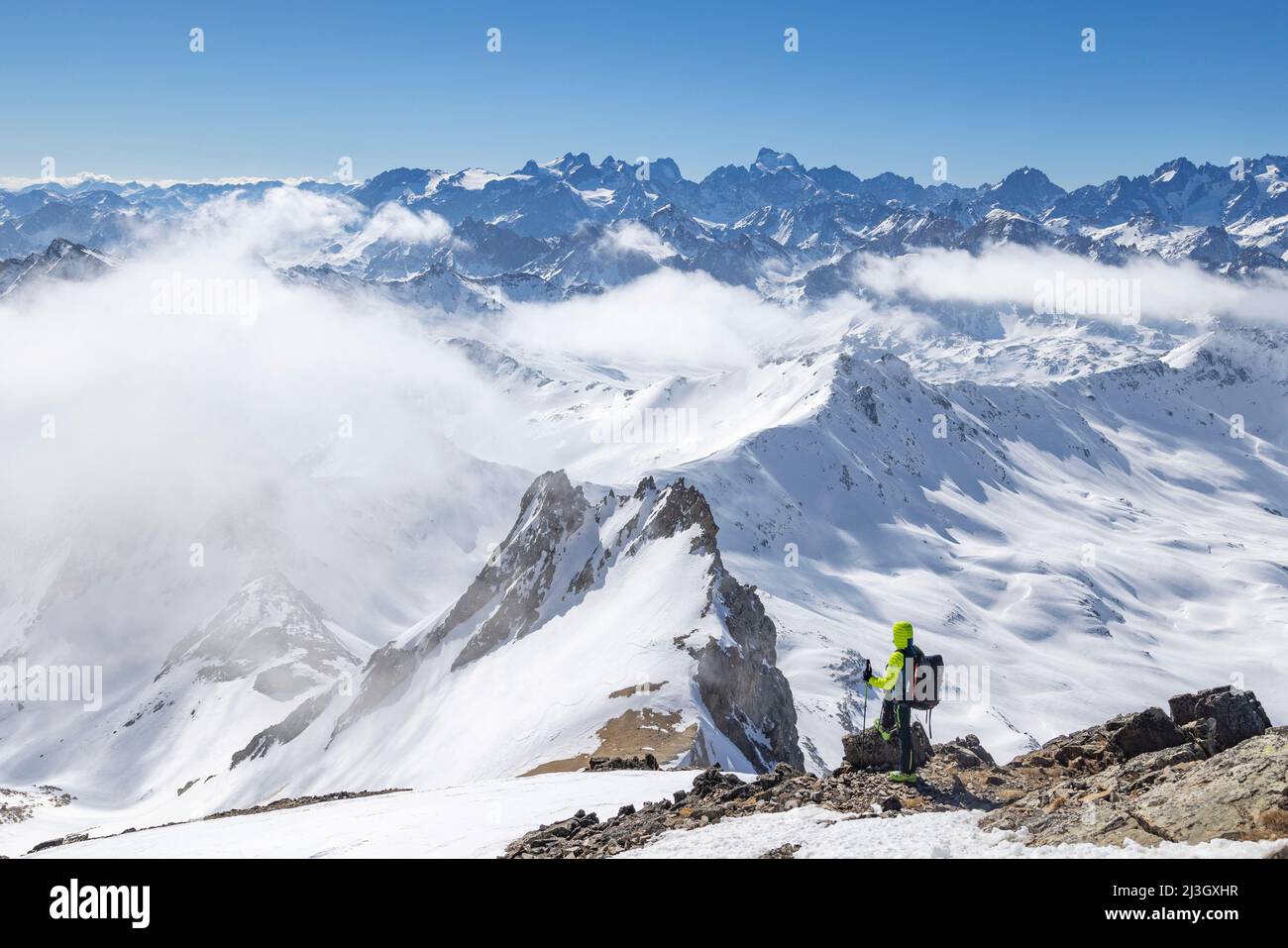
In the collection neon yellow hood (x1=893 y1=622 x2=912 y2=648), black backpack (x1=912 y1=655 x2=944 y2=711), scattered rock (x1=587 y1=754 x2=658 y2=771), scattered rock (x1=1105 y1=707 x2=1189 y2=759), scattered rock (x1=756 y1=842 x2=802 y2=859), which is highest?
neon yellow hood (x1=893 y1=622 x2=912 y2=648)

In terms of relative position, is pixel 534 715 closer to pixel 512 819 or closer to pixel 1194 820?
pixel 512 819

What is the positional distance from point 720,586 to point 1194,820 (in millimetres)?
54261

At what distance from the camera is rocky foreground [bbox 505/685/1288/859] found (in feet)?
38.6

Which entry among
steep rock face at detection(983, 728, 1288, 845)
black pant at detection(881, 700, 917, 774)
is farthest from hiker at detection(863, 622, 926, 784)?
steep rock face at detection(983, 728, 1288, 845)

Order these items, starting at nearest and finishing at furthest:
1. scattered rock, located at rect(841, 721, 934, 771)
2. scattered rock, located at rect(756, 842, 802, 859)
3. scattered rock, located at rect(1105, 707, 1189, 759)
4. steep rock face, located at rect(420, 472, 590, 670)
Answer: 1. scattered rock, located at rect(756, 842, 802, 859)
2. scattered rock, located at rect(1105, 707, 1189, 759)
3. scattered rock, located at rect(841, 721, 934, 771)
4. steep rock face, located at rect(420, 472, 590, 670)

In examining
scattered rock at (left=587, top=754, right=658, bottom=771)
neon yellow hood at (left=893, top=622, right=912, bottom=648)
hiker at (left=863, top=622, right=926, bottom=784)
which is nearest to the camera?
hiker at (left=863, top=622, right=926, bottom=784)

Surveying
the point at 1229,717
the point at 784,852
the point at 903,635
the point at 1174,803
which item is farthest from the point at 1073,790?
the point at 784,852

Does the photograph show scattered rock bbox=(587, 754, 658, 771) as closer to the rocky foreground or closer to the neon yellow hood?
the rocky foreground

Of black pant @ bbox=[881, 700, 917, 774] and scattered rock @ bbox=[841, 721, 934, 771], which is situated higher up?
black pant @ bbox=[881, 700, 917, 774]

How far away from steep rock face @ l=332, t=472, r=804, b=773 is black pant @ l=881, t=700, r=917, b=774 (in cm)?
2329

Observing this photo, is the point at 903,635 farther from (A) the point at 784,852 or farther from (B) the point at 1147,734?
(A) the point at 784,852

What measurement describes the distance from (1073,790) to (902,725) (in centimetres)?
359

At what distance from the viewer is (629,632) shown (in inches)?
2603
